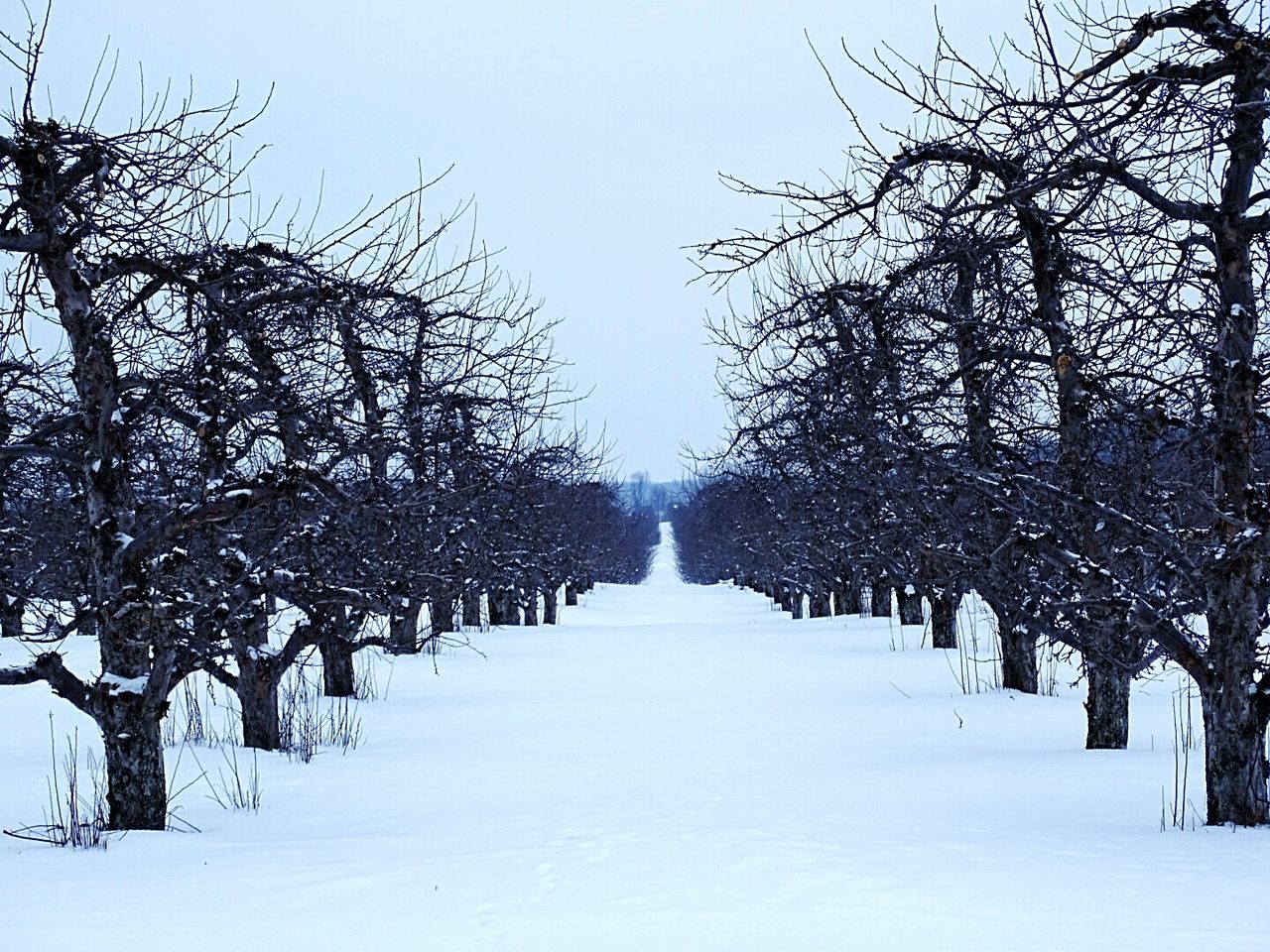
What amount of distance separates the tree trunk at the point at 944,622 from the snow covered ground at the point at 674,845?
6.09 m

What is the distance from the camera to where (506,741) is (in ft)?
34.7

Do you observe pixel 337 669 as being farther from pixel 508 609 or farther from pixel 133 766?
pixel 508 609

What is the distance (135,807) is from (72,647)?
17398 mm

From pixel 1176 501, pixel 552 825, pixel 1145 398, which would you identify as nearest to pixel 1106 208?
pixel 1145 398

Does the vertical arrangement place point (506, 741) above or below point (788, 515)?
below

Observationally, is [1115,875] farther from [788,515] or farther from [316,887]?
[788,515]

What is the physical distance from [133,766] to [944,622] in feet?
49.0

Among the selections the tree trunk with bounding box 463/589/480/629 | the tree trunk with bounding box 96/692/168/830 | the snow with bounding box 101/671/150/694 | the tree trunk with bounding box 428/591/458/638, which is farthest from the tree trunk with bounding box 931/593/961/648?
the snow with bounding box 101/671/150/694

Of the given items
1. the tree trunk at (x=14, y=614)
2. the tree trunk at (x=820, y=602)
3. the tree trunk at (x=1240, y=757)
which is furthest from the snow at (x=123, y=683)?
the tree trunk at (x=820, y=602)

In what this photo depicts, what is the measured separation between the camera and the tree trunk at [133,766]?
639 centimetres

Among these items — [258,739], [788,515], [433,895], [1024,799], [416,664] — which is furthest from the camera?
[788,515]

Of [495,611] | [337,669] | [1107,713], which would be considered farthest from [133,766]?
[495,611]

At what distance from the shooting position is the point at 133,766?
6484 mm

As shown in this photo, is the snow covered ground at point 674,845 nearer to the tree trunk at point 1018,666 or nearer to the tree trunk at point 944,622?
the tree trunk at point 1018,666
